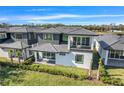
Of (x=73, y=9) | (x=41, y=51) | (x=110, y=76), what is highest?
(x=73, y=9)

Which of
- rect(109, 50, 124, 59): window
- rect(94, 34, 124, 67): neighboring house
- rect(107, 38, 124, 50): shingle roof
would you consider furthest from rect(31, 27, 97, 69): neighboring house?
rect(107, 38, 124, 50): shingle roof

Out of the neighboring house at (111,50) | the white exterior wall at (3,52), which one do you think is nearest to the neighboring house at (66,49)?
the neighboring house at (111,50)

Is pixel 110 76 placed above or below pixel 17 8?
below

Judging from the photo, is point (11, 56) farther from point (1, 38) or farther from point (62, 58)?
point (62, 58)

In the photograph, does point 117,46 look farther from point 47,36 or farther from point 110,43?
point 47,36

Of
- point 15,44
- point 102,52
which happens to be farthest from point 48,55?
point 102,52
